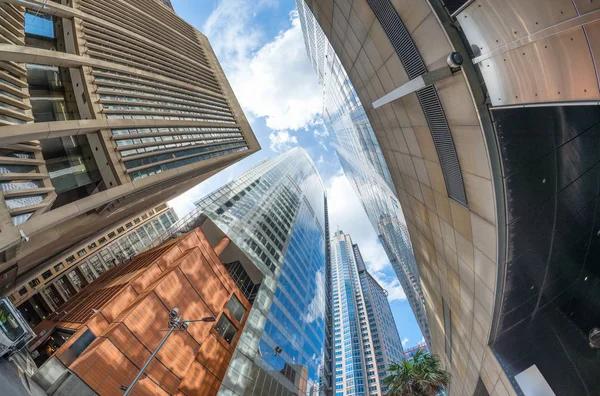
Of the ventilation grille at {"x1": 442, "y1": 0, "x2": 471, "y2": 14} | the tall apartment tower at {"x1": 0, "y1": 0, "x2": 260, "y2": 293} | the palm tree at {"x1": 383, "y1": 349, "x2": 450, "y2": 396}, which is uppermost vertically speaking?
the tall apartment tower at {"x1": 0, "y1": 0, "x2": 260, "y2": 293}

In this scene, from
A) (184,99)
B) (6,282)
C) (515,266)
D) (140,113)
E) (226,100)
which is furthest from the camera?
(226,100)

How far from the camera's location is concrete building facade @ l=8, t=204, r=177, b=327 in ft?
148

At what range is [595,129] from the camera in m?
6.89

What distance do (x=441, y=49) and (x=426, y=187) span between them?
640 cm

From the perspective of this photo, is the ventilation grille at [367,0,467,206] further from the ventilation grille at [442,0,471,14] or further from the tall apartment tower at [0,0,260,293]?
the tall apartment tower at [0,0,260,293]

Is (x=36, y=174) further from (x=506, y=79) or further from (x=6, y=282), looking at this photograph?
(x=506, y=79)

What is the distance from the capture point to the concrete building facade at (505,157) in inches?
203

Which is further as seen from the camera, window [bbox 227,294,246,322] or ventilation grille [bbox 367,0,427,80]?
window [bbox 227,294,246,322]

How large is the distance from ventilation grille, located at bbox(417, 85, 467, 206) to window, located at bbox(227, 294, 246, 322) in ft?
93.3

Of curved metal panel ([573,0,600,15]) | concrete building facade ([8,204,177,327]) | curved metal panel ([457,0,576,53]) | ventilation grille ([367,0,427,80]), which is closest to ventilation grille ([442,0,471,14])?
curved metal panel ([457,0,576,53])

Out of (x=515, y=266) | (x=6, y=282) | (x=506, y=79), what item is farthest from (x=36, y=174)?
(x=515, y=266)

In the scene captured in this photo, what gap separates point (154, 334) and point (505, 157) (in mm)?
25916

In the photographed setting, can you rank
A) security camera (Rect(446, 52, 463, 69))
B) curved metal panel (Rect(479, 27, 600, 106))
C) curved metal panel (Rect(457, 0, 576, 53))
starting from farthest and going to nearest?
security camera (Rect(446, 52, 463, 69)) → curved metal panel (Rect(457, 0, 576, 53)) → curved metal panel (Rect(479, 27, 600, 106))

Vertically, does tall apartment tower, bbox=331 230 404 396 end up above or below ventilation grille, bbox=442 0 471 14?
below
